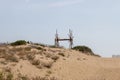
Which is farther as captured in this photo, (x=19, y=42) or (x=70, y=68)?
(x=19, y=42)

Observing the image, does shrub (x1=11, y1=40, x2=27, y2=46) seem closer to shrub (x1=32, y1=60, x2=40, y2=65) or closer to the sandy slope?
the sandy slope

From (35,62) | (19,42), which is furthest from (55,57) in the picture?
(19,42)

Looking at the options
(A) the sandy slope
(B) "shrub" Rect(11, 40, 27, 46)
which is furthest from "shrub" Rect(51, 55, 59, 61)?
(B) "shrub" Rect(11, 40, 27, 46)

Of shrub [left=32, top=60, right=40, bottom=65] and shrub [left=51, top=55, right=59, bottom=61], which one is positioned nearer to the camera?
shrub [left=32, top=60, right=40, bottom=65]

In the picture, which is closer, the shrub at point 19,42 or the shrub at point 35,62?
the shrub at point 35,62

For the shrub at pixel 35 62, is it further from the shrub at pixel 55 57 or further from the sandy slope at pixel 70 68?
the shrub at pixel 55 57

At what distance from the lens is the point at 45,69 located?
3192 centimetres

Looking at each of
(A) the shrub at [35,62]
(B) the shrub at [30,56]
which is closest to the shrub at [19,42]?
(B) the shrub at [30,56]

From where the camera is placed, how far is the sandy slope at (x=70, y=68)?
101 feet

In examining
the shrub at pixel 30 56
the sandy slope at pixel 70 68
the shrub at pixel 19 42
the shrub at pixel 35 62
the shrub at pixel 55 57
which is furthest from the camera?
the shrub at pixel 19 42

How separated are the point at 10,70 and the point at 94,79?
6.63 m

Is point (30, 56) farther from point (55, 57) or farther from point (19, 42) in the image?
point (19, 42)

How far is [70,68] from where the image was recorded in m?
33.8

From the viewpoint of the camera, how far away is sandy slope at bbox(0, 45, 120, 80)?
30773mm
